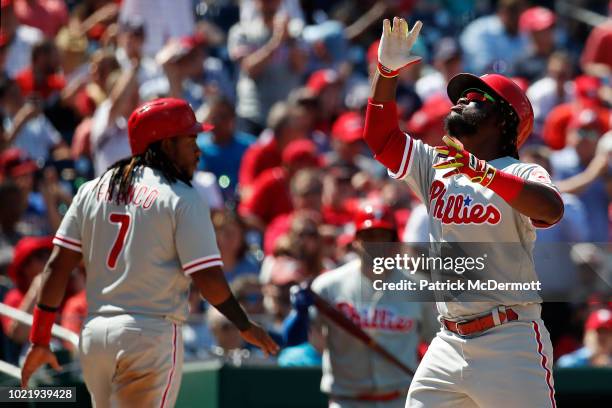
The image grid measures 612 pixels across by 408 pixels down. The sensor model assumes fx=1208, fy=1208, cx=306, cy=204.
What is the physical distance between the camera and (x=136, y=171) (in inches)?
211

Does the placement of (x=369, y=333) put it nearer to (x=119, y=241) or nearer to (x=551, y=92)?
(x=119, y=241)

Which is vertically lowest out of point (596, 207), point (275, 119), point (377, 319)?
point (377, 319)

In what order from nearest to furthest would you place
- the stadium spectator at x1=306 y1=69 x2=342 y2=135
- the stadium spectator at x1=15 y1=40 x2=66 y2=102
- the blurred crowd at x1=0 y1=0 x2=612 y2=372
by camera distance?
the blurred crowd at x1=0 y1=0 x2=612 y2=372 < the stadium spectator at x1=15 y1=40 x2=66 y2=102 < the stadium spectator at x1=306 y1=69 x2=342 y2=135

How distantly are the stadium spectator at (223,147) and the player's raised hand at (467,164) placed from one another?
5506mm

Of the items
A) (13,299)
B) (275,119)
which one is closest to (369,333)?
(13,299)

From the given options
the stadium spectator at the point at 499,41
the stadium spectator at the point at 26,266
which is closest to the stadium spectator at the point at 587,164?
the stadium spectator at the point at 499,41

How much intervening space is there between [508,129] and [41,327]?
7.40 ft

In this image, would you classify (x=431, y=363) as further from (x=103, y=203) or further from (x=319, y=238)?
(x=319, y=238)

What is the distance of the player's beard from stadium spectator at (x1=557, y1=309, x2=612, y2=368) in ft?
11.0

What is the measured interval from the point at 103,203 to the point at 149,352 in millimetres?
689

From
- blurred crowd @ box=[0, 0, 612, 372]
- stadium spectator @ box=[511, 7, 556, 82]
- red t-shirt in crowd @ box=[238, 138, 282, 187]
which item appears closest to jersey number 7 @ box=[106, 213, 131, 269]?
blurred crowd @ box=[0, 0, 612, 372]

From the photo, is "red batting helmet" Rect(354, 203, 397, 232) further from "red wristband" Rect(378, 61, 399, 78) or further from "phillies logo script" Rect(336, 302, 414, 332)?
"red wristband" Rect(378, 61, 399, 78)

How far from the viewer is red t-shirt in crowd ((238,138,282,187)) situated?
9.93 metres

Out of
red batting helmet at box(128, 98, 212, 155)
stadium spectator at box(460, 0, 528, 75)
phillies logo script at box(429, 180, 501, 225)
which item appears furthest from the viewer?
stadium spectator at box(460, 0, 528, 75)
